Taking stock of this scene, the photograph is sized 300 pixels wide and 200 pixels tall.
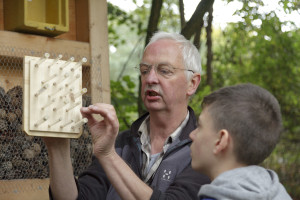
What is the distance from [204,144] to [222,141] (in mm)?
94

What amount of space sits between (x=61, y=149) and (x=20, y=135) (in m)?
0.80

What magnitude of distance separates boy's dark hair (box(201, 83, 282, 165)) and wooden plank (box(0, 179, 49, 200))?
4.95 ft

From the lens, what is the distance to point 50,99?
2225mm

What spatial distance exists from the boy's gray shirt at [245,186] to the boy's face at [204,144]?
0.43 feet

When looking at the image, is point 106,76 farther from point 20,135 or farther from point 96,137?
point 96,137

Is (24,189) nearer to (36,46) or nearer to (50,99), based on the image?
(36,46)

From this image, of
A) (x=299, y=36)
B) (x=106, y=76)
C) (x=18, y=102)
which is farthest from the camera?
(x=299, y=36)

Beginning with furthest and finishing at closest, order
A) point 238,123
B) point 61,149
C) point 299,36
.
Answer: point 299,36 < point 61,149 < point 238,123

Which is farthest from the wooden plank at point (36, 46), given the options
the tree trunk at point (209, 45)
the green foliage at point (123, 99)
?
the tree trunk at point (209, 45)

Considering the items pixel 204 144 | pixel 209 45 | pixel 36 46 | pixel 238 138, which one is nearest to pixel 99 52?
pixel 36 46

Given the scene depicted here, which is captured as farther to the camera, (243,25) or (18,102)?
(243,25)

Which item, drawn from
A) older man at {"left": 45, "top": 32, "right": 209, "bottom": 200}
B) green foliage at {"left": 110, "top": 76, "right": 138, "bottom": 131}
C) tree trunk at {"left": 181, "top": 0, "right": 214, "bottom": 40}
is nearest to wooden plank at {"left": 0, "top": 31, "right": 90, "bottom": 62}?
older man at {"left": 45, "top": 32, "right": 209, "bottom": 200}

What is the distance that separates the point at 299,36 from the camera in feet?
22.0

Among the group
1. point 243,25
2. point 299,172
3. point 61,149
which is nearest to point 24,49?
point 61,149
